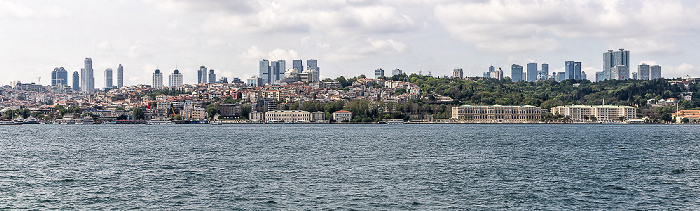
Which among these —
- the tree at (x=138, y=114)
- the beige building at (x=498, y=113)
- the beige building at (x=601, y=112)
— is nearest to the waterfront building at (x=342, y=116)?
the beige building at (x=498, y=113)

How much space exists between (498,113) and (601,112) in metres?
25.0

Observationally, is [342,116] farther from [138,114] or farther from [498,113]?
[138,114]

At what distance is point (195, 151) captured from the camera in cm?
4659

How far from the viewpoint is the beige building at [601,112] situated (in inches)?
6781

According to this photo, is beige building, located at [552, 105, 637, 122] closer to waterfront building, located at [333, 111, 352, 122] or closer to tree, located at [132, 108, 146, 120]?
waterfront building, located at [333, 111, 352, 122]

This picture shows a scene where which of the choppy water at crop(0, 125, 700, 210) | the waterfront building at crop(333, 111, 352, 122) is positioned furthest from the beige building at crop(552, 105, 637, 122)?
the choppy water at crop(0, 125, 700, 210)

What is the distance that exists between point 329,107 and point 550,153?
119204 mm

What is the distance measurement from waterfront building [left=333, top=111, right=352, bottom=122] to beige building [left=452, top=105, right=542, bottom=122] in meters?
28.9

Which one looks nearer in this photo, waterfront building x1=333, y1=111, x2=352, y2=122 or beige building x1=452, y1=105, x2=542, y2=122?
waterfront building x1=333, y1=111, x2=352, y2=122

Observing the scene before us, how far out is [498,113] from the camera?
17525 centimetres

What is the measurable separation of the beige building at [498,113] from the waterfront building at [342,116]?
28.9 m

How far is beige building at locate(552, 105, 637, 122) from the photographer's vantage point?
172 meters

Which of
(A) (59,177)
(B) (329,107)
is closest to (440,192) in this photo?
(A) (59,177)

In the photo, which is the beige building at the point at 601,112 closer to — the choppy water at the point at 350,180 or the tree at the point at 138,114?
the tree at the point at 138,114
